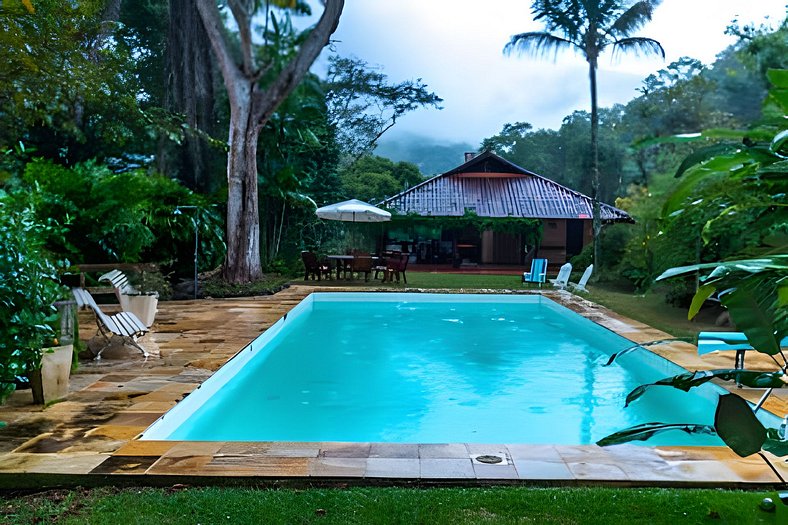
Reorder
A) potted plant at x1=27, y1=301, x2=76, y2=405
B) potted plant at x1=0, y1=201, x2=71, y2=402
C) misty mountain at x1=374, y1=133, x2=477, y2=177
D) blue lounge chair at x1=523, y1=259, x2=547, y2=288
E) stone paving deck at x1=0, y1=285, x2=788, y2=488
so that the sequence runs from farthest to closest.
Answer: misty mountain at x1=374, y1=133, x2=477, y2=177
blue lounge chair at x1=523, y1=259, x2=547, y2=288
potted plant at x1=27, y1=301, x2=76, y2=405
potted plant at x1=0, y1=201, x2=71, y2=402
stone paving deck at x1=0, y1=285, x2=788, y2=488

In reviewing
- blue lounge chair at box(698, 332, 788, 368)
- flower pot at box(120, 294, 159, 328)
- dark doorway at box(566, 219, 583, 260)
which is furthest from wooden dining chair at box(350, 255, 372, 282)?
dark doorway at box(566, 219, 583, 260)

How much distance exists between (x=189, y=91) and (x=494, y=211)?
1114 cm

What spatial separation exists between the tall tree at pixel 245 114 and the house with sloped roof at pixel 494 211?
8.38 m

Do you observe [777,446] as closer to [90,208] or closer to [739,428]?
[739,428]

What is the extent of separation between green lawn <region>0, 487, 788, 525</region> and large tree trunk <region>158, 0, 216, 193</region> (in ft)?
52.9

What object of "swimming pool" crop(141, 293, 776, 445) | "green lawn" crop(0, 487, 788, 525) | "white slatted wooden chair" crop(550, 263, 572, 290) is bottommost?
"swimming pool" crop(141, 293, 776, 445)

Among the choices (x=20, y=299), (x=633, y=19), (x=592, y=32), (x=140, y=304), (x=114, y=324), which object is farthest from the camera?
(x=592, y=32)

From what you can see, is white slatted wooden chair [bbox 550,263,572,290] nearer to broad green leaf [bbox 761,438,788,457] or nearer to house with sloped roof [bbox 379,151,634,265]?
house with sloped roof [bbox 379,151,634,265]

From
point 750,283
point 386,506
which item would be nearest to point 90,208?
→ point 386,506

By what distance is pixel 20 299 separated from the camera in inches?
147

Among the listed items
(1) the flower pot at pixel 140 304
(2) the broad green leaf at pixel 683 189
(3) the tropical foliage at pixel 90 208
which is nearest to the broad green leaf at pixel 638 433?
(2) the broad green leaf at pixel 683 189

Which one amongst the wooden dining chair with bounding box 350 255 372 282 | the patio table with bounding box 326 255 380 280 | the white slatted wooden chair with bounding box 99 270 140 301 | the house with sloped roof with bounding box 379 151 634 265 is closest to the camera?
the white slatted wooden chair with bounding box 99 270 140 301

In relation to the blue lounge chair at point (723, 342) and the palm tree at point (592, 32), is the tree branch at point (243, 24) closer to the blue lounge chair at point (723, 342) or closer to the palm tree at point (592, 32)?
the palm tree at point (592, 32)

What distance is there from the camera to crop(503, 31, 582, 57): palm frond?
56.4 ft
